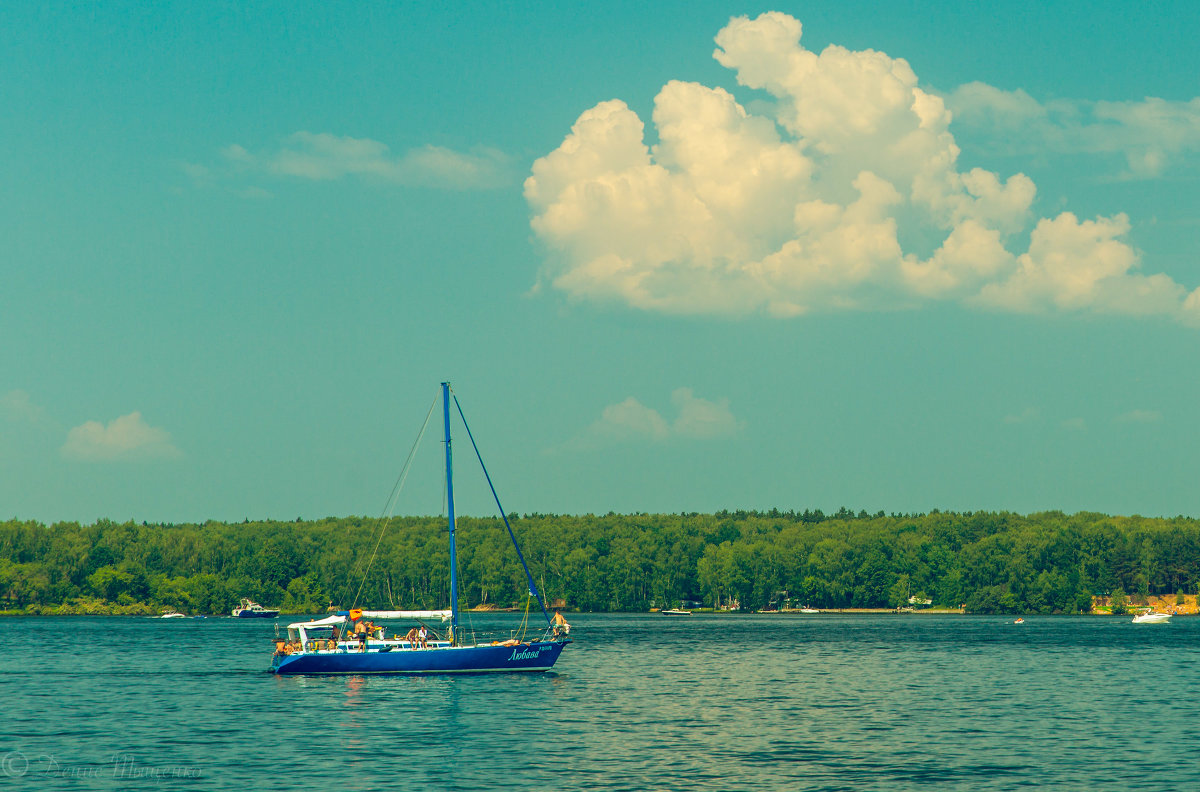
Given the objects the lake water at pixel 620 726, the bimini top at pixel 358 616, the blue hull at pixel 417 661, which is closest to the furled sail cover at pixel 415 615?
the bimini top at pixel 358 616

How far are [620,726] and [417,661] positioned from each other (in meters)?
29.5

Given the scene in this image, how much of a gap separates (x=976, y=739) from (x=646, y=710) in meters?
21.8

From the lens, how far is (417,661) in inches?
3871

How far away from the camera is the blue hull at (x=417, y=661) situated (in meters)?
98.2

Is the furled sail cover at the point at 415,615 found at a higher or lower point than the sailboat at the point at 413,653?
higher

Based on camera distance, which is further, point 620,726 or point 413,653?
point 413,653

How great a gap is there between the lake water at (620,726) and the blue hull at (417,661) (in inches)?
59.1

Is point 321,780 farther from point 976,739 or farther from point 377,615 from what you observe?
point 377,615

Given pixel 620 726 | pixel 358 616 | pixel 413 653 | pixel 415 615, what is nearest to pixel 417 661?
pixel 413 653

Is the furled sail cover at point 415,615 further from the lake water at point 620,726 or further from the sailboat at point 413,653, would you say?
the lake water at point 620,726

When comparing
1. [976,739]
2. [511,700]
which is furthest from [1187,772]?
[511,700]

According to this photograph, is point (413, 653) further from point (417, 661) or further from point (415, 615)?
point (415, 615)

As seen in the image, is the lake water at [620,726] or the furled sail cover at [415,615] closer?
the lake water at [620,726]

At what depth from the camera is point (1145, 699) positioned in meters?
90.3
